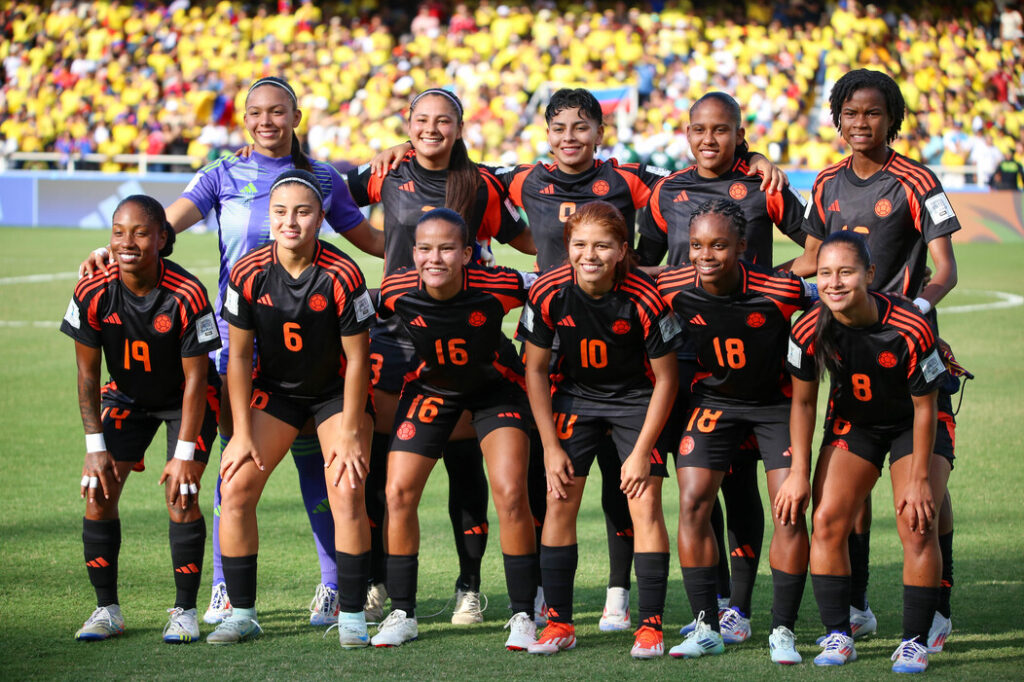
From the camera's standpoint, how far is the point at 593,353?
467cm

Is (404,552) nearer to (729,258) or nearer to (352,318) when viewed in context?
(352,318)

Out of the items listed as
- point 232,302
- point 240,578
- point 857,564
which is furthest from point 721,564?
point 232,302

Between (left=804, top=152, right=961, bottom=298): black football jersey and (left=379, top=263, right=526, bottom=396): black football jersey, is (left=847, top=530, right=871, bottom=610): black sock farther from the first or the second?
(left=379, top=263, right=526, bottom=396): black football jersey

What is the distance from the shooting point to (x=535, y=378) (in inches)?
184

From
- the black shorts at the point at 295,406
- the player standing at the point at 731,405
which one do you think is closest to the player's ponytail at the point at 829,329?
the player standing at the point at 731,405

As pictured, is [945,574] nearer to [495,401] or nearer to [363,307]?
[495,401]

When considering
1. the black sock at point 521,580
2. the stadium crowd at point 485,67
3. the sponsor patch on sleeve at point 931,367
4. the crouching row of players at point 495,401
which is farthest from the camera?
the stadium crowd at point 485,67

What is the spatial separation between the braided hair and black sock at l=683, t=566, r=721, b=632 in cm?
191

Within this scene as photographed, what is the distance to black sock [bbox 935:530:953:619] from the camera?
15.2 ft

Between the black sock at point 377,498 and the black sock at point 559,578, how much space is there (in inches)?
36.6

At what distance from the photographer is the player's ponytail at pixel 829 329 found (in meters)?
4.29

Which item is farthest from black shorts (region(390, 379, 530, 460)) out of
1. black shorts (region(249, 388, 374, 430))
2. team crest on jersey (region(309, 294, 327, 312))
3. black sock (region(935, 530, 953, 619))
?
black sock (region(935, 530, 953, 619))

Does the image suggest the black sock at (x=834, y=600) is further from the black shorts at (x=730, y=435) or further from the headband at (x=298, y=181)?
the headband at (x=298, y=181)

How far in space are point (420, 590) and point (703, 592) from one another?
1.53m
